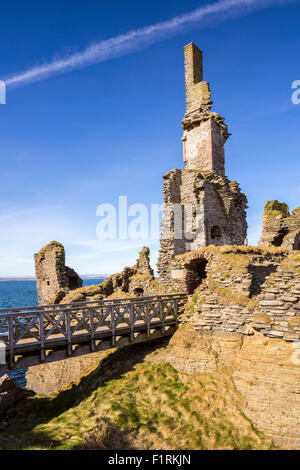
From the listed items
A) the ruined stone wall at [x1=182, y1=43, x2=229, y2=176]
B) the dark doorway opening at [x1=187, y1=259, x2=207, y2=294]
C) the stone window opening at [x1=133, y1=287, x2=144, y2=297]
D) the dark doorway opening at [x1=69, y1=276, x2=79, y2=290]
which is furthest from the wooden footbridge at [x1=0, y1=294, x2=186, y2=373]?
the dark doorway opening at [x1=69, y1=276, x2=79, y2=290]

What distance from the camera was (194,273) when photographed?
47.9 ft

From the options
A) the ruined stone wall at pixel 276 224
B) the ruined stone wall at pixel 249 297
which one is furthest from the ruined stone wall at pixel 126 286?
the ruined stone wall at pixel 276 224

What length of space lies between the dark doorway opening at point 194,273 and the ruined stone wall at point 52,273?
11650 mm

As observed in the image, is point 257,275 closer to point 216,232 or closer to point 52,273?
point 216,232

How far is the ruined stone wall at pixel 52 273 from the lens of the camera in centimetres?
2266

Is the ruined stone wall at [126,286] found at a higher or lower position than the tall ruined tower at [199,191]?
lower

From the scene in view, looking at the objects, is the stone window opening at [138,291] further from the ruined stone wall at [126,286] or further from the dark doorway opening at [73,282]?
the dark doorway opening at [73,282]

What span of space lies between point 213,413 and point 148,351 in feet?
12.7

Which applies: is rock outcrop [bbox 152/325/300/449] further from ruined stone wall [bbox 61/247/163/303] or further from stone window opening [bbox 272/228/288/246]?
stone window opening [bbox 272/228/288/246]

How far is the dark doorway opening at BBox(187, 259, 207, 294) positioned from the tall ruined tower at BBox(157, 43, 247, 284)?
87.8 inches

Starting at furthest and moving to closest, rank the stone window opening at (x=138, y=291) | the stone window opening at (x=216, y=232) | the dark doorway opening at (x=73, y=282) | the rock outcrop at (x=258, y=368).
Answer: the dark doorway opening at (x=73, y=282), the stone window opening at (x=216, y=232), the stone window opening at (x=138, y=291), the rock outcrop at (x=258, y=368)

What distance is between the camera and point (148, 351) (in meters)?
11.3

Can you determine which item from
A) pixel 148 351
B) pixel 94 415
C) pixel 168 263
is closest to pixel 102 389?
pixel 94 415

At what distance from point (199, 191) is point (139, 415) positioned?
42.9 feet
